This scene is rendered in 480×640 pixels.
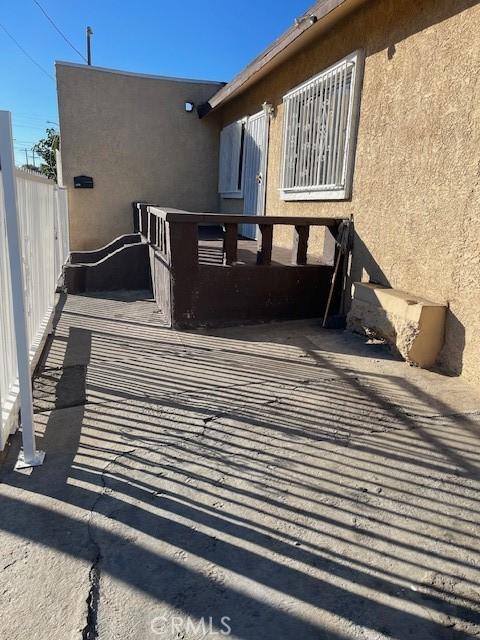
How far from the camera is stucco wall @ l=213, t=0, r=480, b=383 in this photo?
3.69 metres

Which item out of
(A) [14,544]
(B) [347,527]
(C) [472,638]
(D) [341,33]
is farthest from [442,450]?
(D) [341,33]

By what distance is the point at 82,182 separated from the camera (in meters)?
10.4

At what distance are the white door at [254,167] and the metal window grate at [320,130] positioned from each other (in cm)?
107

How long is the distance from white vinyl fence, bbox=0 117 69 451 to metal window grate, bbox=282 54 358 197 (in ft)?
11.4

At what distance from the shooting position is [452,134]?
3.83 m

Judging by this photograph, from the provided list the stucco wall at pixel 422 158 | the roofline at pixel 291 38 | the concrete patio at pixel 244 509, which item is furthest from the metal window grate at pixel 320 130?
the concrete patio at pixel 244 509

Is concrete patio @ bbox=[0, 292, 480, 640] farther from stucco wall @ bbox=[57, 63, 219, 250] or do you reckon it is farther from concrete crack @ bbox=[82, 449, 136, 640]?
stucco wall @ bbox=[57, 63, 219, 250]

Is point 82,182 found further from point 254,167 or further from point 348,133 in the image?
point 348,133

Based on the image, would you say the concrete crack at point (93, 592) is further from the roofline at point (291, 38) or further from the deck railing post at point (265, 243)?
the roofline at point (291, 38)

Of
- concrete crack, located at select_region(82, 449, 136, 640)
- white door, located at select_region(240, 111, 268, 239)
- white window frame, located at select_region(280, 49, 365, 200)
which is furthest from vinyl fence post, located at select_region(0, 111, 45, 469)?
white door, located at select_region(240, 111, 268, 239)

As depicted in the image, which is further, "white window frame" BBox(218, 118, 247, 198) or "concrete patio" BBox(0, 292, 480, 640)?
"white window frame" BBox(218, 118, 247, 198)

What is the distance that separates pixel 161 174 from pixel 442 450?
9.87m

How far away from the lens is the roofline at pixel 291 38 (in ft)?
16.5

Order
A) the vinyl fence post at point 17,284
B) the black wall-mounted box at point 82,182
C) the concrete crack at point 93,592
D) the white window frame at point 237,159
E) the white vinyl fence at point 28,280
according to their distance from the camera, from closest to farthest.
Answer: the concrete crack at point 93,592 → the vinyl fence post at point 17,284 → the white vinyl fence at point 28,280 → the white window frame at point 237,159 → the black wall-mounted box at point 82,182
